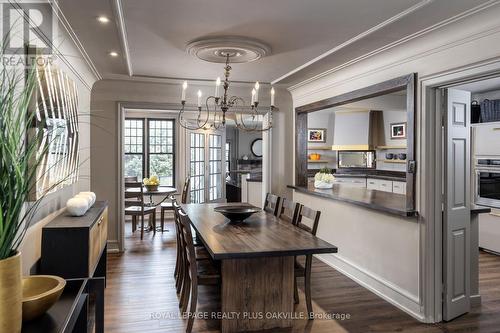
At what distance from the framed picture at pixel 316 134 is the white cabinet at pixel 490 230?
3.83m

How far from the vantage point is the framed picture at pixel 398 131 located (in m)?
7.22

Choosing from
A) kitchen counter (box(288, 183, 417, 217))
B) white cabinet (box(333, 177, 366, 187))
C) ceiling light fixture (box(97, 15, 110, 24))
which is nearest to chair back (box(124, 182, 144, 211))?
kitchen counter (box(288, 183, 417, 217))

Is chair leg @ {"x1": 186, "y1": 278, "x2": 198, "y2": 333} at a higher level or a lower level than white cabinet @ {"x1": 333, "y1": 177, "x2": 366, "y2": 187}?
lower

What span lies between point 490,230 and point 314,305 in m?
3.27

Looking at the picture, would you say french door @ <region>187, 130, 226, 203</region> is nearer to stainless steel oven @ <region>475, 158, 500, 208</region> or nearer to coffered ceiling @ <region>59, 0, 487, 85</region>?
coffered ceiling @ <region>59, 0, 487, 85</region>

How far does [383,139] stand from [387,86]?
4.51 metres

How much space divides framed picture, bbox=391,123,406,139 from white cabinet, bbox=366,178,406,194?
972 millimetres

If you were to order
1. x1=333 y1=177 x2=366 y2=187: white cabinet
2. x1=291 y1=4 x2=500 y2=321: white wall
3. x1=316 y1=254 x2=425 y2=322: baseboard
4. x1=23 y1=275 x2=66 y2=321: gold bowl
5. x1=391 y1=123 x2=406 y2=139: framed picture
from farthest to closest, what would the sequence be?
x1=333 y1=177 x2=366 y2=187: white cabinet
x1=391 y1=123 x2=406 y2=139: framed picture
x1=316 y1=254 x2=425 y2=322: baseboard
x1=291 y1=4 x2=500 y2=321: white wall
x1=23 y1=275 x2=66 y2=321: gold bowl

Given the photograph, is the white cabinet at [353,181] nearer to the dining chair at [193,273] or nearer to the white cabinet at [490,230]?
the white cabinet at [490,230]

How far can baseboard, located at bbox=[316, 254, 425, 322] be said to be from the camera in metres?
3.21

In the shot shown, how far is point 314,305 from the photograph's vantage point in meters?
3.40

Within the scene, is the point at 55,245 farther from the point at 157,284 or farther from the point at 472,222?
the point at 472,222

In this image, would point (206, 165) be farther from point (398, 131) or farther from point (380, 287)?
point (380, 287)

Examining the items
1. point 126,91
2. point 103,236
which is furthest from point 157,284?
point 126,91
